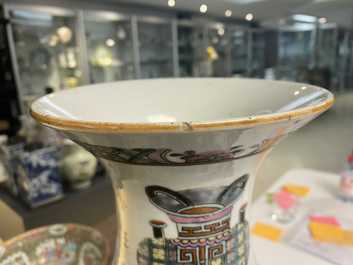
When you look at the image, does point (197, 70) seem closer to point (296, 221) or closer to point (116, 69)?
point (116, 69)

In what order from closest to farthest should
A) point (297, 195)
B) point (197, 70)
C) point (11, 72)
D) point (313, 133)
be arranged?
point (297, 195) → point (11, 72) → point (313, 133) → point (197, 70)

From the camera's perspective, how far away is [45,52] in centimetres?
236

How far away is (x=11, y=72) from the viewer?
1.95 meters

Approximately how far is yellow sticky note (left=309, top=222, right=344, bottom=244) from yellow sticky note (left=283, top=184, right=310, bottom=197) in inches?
6.0

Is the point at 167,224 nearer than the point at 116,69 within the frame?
Yes

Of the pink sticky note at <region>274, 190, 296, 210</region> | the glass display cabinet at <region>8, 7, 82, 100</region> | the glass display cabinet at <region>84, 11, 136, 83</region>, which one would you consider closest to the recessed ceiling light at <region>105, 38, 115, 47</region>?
the glass display cabinet at <region>84, 11, 136, 83</region>

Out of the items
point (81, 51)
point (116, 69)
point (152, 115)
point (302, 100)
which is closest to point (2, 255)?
point (152, 115)

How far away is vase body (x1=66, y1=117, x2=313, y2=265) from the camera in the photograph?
0.75ft

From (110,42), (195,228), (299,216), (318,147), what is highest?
(110,42)

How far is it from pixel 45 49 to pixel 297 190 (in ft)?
7.30

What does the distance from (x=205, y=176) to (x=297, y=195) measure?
1.83ft

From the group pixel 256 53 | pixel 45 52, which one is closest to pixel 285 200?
pixel 45 52

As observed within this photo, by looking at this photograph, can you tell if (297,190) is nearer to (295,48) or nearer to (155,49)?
(155,49)

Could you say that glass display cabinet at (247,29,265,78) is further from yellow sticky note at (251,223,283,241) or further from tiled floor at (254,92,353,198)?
yellow sticky note at (251,223,283,241)
